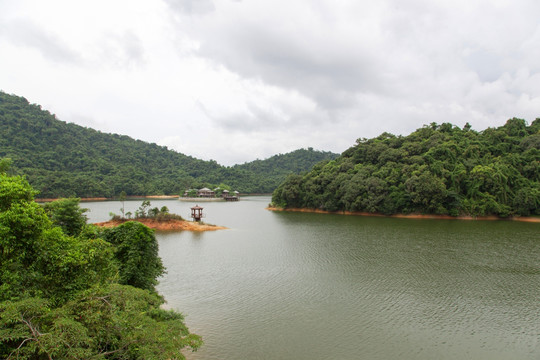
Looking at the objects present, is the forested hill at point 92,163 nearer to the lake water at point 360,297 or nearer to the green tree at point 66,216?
the green tree at point 66,216

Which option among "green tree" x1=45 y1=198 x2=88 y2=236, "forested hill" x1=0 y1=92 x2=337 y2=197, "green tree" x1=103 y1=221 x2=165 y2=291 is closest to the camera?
"green tree" x1=103 y1=221 x2=165 y2=291

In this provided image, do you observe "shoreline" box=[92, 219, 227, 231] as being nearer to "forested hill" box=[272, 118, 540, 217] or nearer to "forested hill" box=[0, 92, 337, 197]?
"forested hill" box=[272, 118, 540, 217]

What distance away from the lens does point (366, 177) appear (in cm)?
4906

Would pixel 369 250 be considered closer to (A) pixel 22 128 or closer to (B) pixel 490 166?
(B) pixel 490 166

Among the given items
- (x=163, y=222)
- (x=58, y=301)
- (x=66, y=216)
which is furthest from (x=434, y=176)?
(x=58, y=301)

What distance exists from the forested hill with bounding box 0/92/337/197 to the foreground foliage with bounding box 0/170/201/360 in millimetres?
66095

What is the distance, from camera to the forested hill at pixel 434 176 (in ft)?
133

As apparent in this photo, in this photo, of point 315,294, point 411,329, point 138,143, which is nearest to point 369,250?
point 315,294

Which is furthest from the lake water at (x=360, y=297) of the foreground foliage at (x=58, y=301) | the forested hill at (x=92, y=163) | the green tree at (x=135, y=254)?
the forested hill at (x=92, y=163)

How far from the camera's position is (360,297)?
524 inches

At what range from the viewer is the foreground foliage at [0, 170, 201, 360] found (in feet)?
15.3

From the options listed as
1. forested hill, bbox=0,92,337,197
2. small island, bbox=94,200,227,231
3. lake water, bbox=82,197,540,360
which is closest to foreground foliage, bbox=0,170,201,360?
lake water, bbox=82,197,540,360

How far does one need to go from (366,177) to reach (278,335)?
138 feet

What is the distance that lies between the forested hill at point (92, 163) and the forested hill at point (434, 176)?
46639 millimetres
